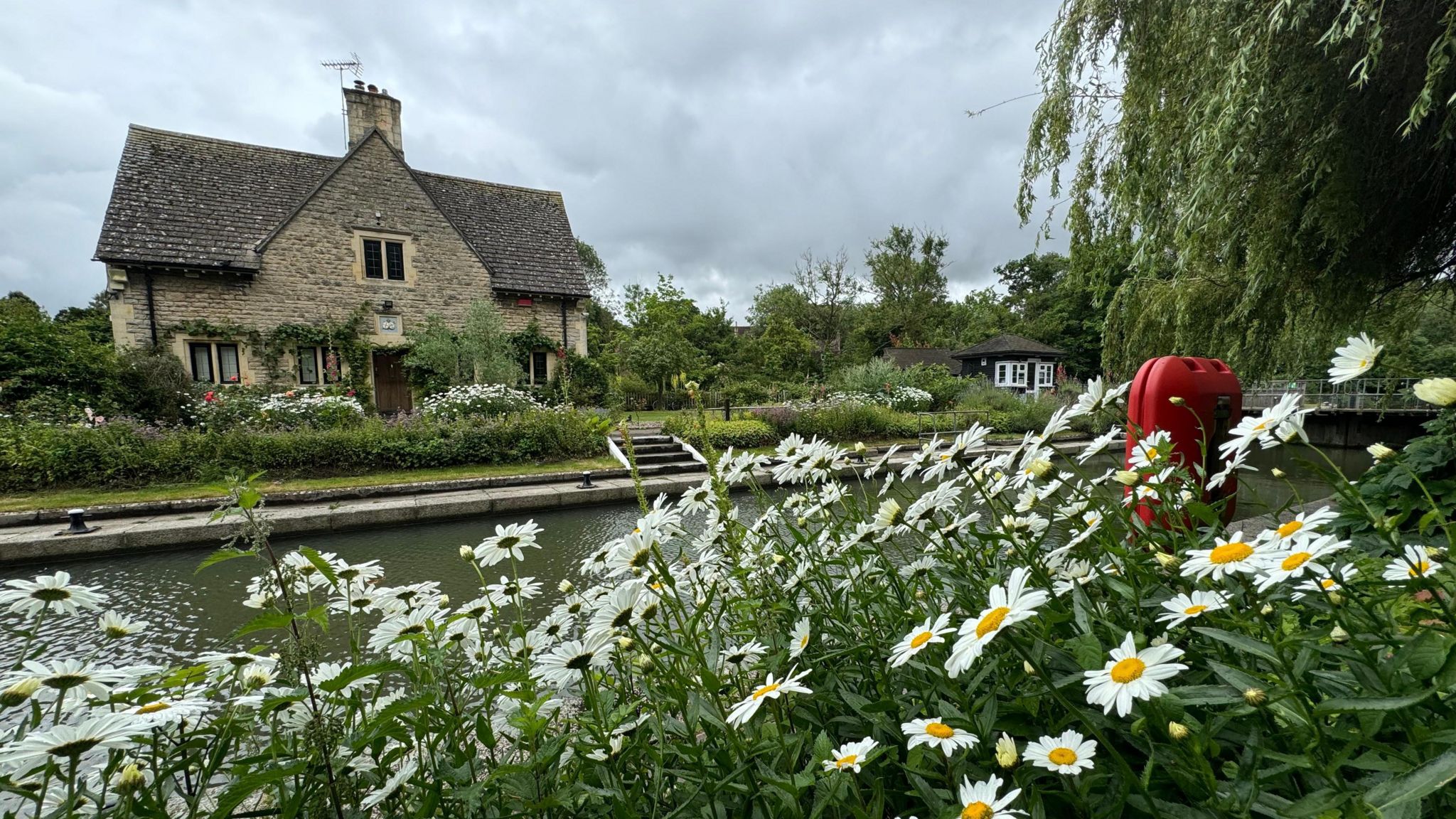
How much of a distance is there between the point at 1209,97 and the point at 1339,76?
0.64 meters

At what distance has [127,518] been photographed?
6035 mm

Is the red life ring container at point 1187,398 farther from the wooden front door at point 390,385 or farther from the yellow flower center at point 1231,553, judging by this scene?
the wooden front door at point 390,385

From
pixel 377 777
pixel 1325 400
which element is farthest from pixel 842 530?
pixel 1325 400

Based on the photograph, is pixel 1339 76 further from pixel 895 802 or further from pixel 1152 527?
pixel 895 802

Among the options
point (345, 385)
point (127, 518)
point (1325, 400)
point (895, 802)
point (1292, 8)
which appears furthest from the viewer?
point (1325, 400)

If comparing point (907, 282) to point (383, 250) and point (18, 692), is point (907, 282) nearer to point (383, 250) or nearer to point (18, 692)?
point (383, 250)

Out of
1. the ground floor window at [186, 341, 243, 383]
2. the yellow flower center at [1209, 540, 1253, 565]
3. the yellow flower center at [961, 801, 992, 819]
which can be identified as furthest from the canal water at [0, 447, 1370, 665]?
the ground floor window at [186, 341, 243, 383]

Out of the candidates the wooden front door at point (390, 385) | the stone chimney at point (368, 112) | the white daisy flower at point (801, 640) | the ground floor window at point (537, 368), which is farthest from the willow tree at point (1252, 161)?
the stone chimney at point (368, 112)

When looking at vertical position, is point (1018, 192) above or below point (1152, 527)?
above

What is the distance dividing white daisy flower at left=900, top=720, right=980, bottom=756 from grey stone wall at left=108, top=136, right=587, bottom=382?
16.2 metres

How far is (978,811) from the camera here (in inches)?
28.2

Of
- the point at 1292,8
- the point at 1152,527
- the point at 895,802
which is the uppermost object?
the point at 1292,8

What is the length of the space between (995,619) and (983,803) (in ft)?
0.74

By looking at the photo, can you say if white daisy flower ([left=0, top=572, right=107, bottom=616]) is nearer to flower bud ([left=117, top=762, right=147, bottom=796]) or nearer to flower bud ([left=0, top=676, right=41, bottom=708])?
flower bud ([left=0, top=676, right=41, bottom=708])
